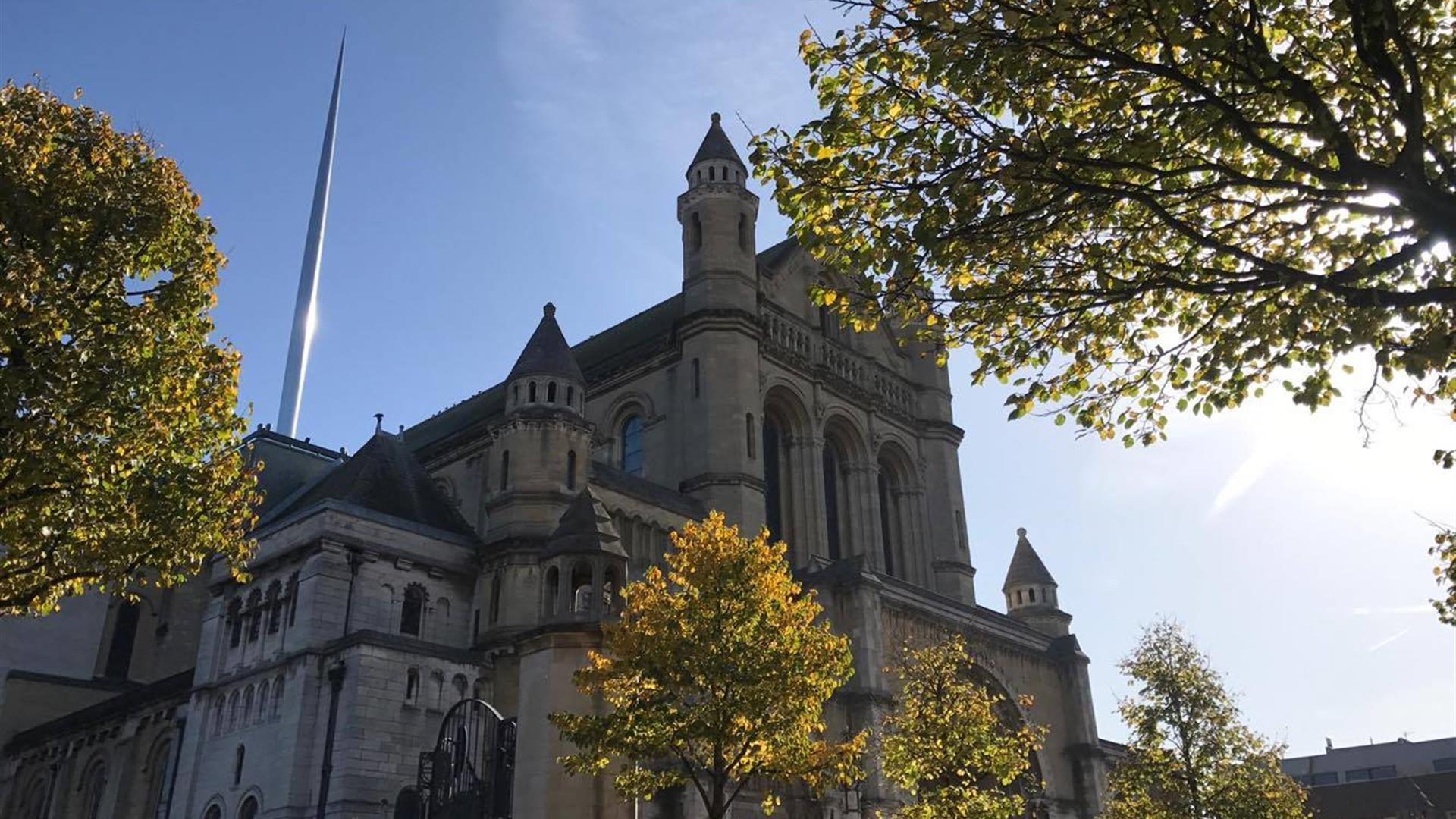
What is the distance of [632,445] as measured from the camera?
44.3 m

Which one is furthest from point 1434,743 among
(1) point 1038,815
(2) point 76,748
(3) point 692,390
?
(2) point 76,748

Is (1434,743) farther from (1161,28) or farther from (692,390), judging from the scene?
(1161,28)

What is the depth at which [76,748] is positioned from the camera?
3909cm

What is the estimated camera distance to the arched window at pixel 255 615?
104 feet

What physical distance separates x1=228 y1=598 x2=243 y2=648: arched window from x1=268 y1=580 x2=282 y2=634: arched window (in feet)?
4.86

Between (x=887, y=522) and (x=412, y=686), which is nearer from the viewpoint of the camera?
(x=412, y=686)

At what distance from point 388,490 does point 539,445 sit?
475 centimetres

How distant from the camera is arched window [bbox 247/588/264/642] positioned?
31.8 meters

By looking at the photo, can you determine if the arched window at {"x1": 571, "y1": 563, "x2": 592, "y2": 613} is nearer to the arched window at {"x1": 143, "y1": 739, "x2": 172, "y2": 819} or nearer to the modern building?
the arched window at {"x1": 143, "y1": 739, "x2": 172, "y2": 819}

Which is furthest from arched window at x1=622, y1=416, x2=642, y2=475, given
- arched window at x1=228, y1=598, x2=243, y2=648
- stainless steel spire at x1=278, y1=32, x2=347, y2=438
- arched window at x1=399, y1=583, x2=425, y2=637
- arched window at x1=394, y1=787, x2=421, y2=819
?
stainless steel spire at x1=278, y1=32, x2=347, y2=438

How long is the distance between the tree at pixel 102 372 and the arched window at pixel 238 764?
48.5 ft

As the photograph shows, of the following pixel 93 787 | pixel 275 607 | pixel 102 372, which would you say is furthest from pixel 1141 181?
pixel 93 787

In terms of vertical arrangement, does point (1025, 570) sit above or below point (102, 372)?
above

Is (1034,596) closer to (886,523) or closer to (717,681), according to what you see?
(886,523)
